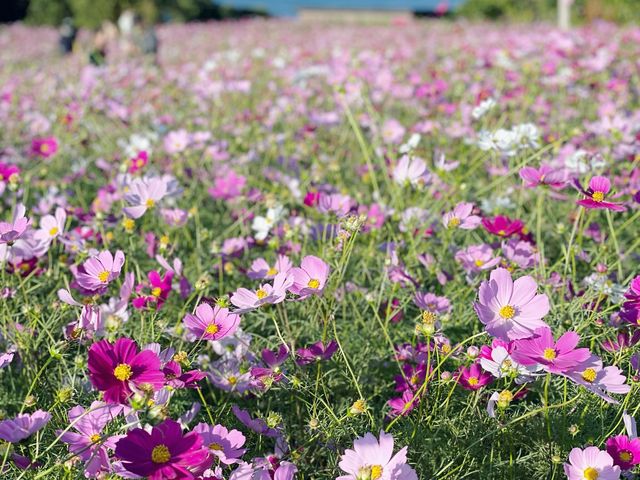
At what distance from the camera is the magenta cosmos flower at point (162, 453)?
841mm

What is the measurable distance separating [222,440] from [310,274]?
320 millimetres

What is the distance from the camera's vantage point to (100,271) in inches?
48.3

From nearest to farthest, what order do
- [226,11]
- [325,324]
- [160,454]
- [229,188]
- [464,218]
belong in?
1. [160,454]
2. [325,324]
3. [464,218]
4. [229,188]
5. [226,11]

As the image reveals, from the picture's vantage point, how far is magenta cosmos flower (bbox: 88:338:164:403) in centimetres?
91

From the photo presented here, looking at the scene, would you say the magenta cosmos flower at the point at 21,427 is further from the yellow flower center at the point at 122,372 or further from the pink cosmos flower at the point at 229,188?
the pink cosmos flower at the point at 229,188

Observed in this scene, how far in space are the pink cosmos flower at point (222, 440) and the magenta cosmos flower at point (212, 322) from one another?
15cm

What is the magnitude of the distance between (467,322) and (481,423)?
0.35m

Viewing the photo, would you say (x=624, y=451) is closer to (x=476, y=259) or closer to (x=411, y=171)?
(x=476, y=259)

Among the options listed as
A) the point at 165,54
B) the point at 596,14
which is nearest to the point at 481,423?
the point at 165,54

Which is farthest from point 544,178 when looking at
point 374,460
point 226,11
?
point 226,11

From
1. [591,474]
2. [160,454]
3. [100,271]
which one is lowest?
[591,474]

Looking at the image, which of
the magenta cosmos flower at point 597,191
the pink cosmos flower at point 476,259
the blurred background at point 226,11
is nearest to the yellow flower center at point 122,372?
the pink cosmos flower at point 476,259

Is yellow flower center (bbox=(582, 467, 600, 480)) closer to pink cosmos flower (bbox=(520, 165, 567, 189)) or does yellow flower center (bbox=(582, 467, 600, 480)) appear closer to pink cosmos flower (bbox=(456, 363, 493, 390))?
pink cosmos flower (bbox=(456, 363, 493, 390))

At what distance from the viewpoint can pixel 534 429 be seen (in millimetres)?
1155
